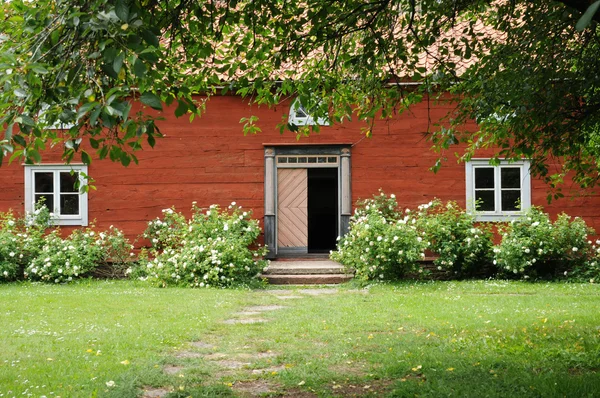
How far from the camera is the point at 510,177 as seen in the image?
1554cm

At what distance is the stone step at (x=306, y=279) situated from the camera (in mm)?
14109

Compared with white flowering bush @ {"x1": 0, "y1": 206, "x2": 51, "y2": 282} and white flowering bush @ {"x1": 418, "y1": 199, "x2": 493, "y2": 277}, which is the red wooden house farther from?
white flowering bush @ {"x1": 418, "y1": 199, "x2": 493, "y2": 277}

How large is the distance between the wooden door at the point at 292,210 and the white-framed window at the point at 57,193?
14.9ft

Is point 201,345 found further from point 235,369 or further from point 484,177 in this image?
point 484,177

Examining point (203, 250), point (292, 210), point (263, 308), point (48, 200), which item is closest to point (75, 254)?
point (48, 200)

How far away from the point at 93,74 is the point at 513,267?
11.7 m

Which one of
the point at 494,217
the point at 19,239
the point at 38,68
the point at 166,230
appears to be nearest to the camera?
the point at 38,68

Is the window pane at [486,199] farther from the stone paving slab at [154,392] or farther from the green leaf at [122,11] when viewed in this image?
the green leaf at [122,11]

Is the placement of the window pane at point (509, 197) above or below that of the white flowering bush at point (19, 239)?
above

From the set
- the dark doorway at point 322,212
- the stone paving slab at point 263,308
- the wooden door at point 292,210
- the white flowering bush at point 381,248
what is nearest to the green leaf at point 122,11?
Answer: the stone paving slab at point 263,308

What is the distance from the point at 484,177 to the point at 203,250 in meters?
6.66

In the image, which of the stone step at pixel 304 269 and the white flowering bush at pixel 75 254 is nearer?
the white flowering bush at pixel 75 254

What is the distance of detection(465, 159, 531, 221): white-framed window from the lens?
1534cm

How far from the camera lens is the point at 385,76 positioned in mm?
7359
